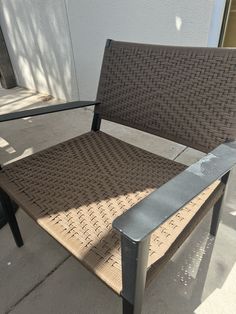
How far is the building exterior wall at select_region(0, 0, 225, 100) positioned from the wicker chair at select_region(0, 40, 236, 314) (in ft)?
3.02

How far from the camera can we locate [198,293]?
1080 mm

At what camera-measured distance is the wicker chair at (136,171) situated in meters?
0.61

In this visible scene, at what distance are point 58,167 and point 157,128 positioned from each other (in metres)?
0.50

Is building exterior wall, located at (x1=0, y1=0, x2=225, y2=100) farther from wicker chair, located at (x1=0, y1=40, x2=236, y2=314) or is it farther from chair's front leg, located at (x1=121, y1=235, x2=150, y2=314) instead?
chair's front leg, located at (x1=121, y1=235, x2=150, y2=314)

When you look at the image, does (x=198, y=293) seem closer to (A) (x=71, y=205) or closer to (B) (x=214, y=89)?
(A) (x=71, y=205)

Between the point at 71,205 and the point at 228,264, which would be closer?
the point at 71,205

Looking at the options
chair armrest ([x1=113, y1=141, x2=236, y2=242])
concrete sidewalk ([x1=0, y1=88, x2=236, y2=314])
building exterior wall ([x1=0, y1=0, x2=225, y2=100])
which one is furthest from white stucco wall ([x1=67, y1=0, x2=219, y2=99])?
chair armrest ([x1=113, y1=141, x2=236, y2=242])

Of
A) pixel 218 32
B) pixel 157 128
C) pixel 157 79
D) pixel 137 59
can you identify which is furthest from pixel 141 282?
pixel 218 32

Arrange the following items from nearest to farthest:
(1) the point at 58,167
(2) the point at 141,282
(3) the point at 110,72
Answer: (2) the point at 141,282 → (1) the point at 58,167 → (3) the point at 110,72

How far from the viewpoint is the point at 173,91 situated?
3.68 ft

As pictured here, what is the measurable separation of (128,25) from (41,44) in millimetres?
1494

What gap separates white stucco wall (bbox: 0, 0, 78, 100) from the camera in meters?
2.85

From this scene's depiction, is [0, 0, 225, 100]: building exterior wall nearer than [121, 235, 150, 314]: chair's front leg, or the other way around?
[121, 235, 150, 314]: chair's front leg

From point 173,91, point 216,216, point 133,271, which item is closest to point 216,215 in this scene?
point 216,216
